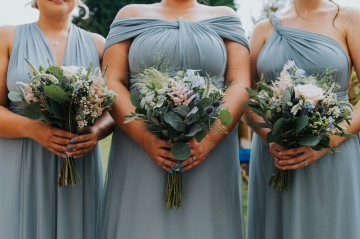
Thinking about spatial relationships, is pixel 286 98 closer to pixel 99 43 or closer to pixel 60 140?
pixel 60 140

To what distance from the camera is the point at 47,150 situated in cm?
417

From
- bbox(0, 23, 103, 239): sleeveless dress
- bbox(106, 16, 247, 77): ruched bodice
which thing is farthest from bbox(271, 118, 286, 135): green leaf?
bbox(0, 23, 103, 239): sleeveless dress

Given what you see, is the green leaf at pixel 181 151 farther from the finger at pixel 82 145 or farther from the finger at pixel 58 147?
the finger at pixel 58 147

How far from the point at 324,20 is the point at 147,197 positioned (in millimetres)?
1998

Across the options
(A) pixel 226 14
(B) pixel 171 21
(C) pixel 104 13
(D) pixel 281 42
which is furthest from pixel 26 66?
(C) pixel 104 13

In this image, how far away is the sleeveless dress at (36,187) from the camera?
412 cm

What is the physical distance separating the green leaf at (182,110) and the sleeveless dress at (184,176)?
2.33 feet

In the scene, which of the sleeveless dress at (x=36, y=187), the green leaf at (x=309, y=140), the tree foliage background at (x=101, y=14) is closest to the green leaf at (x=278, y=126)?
the green leaf at (x=309, y=140)

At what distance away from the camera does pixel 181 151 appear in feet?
11.5

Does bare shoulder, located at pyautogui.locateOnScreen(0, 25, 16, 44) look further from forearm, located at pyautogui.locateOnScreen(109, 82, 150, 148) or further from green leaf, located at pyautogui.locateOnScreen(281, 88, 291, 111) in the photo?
green leaf, located at pyautogui.locateOnScreen(281, 88, 291, 111)

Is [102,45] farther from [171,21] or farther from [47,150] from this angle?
[47,150]

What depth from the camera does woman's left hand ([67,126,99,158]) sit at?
3.84 m

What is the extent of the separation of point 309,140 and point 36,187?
7.19 ft

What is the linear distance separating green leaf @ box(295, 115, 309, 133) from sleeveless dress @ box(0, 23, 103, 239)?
181 centimetres
